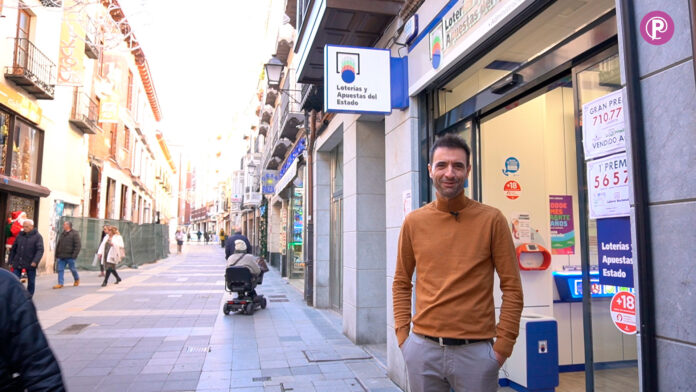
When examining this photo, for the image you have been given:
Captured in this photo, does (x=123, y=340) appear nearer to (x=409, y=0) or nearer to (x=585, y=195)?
(x=409, y=0)

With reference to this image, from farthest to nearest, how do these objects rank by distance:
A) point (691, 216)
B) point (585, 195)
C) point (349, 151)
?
1. point (349, 151)
2. point (585, 195)
3. point (691, 216)

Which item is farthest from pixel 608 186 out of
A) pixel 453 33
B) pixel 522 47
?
pixel 453 33

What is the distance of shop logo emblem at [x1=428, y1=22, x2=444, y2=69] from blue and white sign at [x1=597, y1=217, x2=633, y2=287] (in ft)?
8.13

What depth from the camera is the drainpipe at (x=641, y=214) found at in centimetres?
214

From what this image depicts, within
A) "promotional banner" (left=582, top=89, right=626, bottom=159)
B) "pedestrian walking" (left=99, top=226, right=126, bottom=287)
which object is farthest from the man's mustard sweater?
"pedestrian walking" (left=99, top=226, right=126, bottom=287)

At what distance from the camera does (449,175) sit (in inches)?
91.4

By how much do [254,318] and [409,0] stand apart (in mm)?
6662

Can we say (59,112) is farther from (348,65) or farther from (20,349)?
(20,349)

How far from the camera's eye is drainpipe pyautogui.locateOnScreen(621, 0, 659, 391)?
2.14 meters

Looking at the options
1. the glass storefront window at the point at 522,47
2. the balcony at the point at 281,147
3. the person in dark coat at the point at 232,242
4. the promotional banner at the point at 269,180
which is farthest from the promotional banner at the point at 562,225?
the promotional banner at the point at 269,180

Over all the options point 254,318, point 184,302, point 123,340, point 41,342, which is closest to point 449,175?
point 41,342

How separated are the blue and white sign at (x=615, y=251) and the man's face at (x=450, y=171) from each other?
38.0 inches

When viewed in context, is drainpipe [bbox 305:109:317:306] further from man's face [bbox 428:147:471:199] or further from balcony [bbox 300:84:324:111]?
man's face [bbox 428:147:471:199]

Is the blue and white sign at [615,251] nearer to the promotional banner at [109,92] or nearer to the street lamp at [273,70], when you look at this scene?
the street lamp at [273,70]
